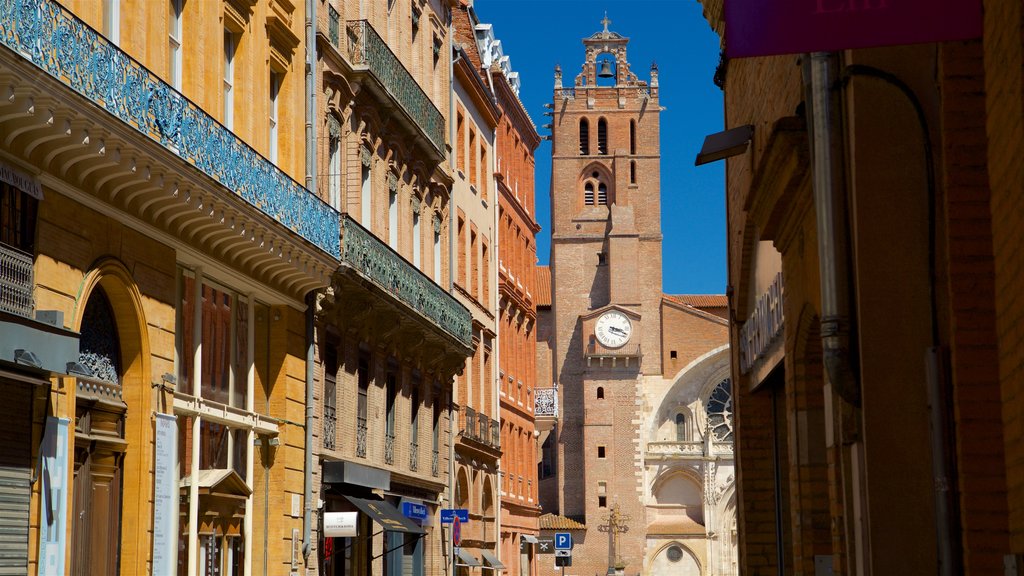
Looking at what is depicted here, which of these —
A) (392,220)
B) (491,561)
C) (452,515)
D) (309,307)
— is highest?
(392,220)

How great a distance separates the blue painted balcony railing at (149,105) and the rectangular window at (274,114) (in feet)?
3.08

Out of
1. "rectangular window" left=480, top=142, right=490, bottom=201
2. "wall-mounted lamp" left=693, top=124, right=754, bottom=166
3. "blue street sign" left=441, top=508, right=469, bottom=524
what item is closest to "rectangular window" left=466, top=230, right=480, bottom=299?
"rectangular window" left=480, top=142, right=490, bottom=201

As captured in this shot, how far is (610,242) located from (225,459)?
235 feet

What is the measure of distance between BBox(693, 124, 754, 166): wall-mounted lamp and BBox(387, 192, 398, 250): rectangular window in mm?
14474

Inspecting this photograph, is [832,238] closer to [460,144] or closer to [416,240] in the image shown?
[416,240]

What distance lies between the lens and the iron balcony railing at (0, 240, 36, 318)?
12.9m

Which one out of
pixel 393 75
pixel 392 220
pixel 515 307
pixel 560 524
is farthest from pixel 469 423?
pixel 560 524

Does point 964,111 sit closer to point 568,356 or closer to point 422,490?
→ point 422,490

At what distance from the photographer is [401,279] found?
90.3 ft

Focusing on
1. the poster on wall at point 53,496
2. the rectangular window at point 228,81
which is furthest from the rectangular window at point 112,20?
the poster on wall at point 53,496

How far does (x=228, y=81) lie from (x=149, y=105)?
4496mm

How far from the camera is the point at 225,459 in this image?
64.6 ft

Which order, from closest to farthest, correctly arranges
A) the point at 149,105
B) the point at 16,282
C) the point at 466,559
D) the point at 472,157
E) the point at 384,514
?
the point at 16,282 → the point at 149,105 → the point at 384,514 → the point at 466,559 → the point at 472,157

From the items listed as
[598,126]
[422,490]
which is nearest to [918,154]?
[422,490]
